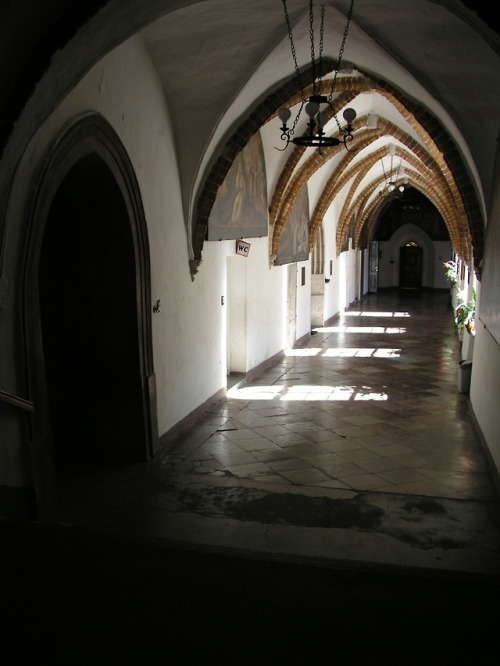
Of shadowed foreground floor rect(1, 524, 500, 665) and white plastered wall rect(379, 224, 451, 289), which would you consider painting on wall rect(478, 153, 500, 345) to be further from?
white plastered wall rect(379, 224, 451, 289)

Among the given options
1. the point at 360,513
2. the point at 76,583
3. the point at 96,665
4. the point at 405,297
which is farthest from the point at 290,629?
the point at 405,297

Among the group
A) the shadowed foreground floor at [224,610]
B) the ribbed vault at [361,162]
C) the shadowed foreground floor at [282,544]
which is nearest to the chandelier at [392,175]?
the ribbed vault at [361,162]

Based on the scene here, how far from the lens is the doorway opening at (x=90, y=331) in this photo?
5477mm

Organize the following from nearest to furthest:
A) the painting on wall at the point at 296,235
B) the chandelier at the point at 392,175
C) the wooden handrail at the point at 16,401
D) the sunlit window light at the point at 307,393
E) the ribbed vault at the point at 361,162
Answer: the wooden handrail at the point at 16,401, the ribbed vault at the point at 361,162, the sunlit window light at the point at 307,393, the painting on wall at the point at 296,235, the chandelier at the point at 392,175

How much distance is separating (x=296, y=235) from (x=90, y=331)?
22.6 ft

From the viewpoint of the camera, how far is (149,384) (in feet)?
19.1

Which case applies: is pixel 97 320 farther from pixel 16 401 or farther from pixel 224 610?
pixel 224 610

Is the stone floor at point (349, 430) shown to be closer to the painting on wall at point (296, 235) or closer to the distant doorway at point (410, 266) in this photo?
the painting on wall at point (296, 235)

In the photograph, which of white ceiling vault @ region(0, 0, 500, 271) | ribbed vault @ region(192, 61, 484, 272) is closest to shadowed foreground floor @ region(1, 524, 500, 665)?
white ceiling vault @ region(0, 0, 500, 271)

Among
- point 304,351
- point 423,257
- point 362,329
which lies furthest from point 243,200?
point 423,257

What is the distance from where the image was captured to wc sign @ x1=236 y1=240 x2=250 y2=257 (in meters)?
8.94

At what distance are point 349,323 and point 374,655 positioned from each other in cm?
1494

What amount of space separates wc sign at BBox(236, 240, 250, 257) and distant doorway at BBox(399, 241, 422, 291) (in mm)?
21766

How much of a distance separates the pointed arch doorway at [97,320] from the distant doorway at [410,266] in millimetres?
25488
